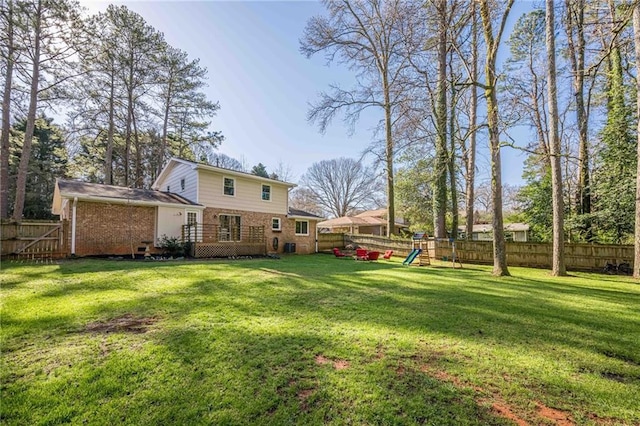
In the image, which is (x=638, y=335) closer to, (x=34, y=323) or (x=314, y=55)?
(x=34, y=323)

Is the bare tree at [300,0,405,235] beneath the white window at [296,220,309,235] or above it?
above

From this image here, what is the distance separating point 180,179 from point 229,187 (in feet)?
9.47

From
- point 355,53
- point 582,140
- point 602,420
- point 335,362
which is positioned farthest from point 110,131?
point 582,140

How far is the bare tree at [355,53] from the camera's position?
1656cm

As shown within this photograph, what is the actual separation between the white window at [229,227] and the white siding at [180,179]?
1879mm

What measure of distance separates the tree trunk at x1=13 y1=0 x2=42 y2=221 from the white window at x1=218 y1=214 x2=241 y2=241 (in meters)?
9.31

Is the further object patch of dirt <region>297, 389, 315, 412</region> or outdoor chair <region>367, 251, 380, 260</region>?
outdoor chair <region>367, 251, 380, 260</region>

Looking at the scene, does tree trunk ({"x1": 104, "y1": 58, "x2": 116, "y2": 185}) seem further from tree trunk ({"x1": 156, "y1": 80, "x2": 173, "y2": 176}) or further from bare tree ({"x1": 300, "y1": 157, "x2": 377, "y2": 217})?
bare tree ({"x1": 300, "y1": 157, "x2": 377, "y2": 217})

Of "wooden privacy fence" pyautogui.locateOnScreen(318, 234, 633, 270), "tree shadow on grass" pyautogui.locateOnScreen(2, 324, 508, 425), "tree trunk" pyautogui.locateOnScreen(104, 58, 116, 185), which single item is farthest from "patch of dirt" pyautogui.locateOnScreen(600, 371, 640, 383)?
"tree trunk" pyautogui.locateOnScreen(104, 58, 116, 185)

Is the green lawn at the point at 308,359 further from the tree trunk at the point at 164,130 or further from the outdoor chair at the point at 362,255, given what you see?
the tree trunk at the point at 164,130

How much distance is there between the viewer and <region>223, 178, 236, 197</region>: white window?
50.5 feet

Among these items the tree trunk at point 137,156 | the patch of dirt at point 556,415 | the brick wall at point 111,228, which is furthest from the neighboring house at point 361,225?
the patch of dirt at point 556,415

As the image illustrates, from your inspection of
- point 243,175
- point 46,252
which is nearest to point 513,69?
point 243,175

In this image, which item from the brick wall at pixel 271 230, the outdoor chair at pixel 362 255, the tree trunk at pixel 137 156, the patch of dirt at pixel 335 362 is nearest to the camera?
the patch of dirt at pixel 335 362
